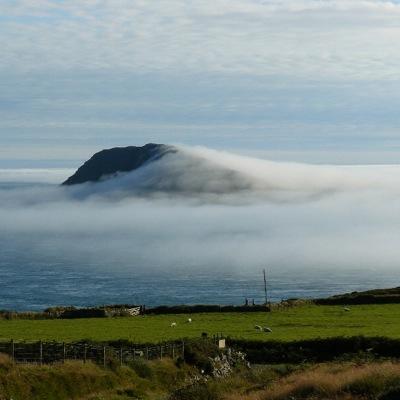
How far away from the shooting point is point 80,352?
54.6m

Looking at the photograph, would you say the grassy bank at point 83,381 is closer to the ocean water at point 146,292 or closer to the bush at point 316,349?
the bush at point 316,349

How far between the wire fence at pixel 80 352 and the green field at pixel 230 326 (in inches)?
223

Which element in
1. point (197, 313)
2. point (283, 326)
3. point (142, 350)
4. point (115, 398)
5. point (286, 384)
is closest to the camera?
point (286, 384)

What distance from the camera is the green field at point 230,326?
66000 mm

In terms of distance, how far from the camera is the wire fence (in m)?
52.2

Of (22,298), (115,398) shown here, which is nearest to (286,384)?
(115,398)

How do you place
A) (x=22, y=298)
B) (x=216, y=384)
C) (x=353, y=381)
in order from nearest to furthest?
(x=353, y=381) < (x=216, y=384) < (x=22, y=298)

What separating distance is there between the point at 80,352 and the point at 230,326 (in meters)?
22.2

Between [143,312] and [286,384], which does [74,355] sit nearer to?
[286,384]

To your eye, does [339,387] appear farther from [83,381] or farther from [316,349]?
[316,349]

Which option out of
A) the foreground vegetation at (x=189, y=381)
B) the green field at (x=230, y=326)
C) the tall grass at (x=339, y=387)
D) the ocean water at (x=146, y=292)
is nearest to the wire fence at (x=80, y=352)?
the foreground vegetation at (x=189, y=381)

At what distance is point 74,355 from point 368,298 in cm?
5035

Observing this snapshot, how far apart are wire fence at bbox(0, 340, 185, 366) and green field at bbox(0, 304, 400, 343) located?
5.65 metres

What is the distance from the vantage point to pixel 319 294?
16962 cm
